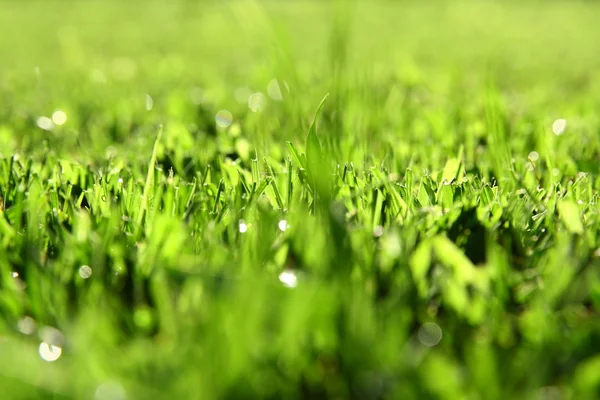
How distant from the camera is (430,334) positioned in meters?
0.90

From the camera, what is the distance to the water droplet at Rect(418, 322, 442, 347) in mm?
876

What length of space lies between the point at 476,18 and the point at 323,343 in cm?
743

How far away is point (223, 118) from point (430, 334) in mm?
1757

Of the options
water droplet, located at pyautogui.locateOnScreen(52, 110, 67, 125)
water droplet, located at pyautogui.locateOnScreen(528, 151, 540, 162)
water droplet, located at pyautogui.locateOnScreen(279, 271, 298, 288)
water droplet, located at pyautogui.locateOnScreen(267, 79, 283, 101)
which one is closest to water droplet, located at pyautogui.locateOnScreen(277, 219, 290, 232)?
water droplet, located at pyautogui.locateOnScreen(279, 271, 298, 288)

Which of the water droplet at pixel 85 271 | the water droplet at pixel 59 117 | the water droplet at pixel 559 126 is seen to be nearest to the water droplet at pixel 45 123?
the water droplet at pixel 59 117

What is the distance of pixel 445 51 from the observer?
5102mm

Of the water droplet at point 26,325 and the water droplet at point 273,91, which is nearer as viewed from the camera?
the water droplet at point 26,325

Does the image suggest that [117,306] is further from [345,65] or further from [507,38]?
[507,38]

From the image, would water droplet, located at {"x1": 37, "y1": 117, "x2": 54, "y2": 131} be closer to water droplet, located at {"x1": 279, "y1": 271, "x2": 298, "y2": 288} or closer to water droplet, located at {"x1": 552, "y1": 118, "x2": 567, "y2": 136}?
water droplet, located at {"x1": 279, "y1": 271, "x2": 298, "y2": 288}

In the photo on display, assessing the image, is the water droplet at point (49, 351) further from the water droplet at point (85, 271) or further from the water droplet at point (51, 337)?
the water droplet at point (85, 271)

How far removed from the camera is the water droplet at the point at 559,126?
212cm

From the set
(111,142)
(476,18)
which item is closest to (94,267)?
(111,142)

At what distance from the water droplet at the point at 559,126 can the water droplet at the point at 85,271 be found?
1.63 metres

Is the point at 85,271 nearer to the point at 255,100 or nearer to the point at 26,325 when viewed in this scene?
the point at 26,325
